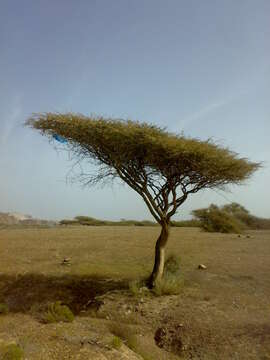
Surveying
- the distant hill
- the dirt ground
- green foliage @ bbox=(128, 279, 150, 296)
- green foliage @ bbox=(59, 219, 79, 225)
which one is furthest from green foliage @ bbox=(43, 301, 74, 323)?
green foliage @ bbox=(59, 219, 79, 225)

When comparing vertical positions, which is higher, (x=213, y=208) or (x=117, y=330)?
(x=213, y=208)

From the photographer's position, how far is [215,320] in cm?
521

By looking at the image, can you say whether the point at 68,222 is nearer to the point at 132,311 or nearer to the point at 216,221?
the point at 216,221

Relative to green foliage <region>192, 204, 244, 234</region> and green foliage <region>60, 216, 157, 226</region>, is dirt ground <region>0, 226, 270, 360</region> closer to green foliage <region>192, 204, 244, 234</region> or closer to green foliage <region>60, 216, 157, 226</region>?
green foliage <region>192, 204, 244, 234</region>

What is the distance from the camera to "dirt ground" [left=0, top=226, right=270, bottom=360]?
13.2 ft

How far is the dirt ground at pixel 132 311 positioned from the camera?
404cm

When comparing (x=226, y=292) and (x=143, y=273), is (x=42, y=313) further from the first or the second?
(x=226, y=292)

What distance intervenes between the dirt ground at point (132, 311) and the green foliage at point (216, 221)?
2180cm

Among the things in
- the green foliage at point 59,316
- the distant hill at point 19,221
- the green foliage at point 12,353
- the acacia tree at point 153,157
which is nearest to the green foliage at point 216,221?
the distant hill at point 19,221

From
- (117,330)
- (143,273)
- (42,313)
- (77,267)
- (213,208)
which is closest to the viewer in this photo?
(117,330)

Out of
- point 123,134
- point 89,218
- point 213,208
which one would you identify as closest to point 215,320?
point 123,134

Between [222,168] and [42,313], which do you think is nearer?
[42,313]

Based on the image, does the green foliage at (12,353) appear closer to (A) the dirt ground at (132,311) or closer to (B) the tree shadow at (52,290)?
(A) the dirt ground at (132,311)

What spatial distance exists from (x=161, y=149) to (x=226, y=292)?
13.4 feet
